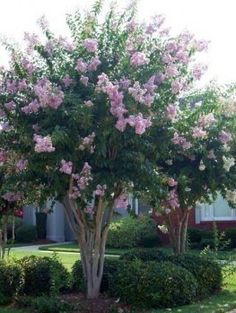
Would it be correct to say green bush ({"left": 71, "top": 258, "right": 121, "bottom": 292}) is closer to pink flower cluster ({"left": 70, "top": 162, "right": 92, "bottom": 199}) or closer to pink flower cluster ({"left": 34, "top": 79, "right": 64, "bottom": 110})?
pink flower cluster ({"left": 70, "top": 162, "right": 92, "bottom": 199})

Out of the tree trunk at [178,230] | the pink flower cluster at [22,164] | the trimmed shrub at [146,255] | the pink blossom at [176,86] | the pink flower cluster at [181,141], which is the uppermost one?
the pink blossom at [176,86]

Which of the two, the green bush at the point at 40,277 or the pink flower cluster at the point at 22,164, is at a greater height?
the pink flower cluster at the point at 22,164

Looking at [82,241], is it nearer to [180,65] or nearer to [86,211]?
[86,211]

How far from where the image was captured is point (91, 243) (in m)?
9.66

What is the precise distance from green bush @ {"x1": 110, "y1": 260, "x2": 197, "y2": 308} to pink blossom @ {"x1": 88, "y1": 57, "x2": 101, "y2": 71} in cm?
307

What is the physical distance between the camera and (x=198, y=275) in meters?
10.2

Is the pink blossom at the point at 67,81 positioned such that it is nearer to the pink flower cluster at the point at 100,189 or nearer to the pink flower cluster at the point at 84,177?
the pink flower cluster at the point at 84,177

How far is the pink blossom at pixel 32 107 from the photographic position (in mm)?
8523

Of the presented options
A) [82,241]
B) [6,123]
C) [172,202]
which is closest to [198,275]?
[172,202]

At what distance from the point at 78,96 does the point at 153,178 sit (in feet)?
5.15

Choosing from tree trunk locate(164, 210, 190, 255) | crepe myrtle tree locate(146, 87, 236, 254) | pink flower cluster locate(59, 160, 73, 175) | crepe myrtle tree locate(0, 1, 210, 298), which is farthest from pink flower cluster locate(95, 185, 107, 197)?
tree trunk locate(164, 210, 190, 255)

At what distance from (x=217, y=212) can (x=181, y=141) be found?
48.8 ft

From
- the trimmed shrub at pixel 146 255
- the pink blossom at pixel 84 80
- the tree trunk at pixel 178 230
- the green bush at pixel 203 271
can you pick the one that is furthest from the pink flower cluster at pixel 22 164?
the tree trunk at pixel 178 230

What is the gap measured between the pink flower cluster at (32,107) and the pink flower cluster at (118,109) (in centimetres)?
91
